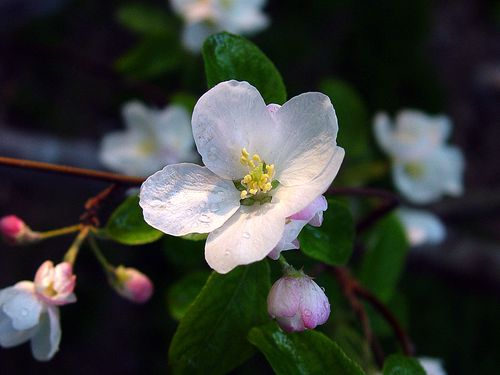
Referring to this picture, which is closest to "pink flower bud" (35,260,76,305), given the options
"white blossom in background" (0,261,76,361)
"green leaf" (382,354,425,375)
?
"white blossom in background" (0,261,76,361)

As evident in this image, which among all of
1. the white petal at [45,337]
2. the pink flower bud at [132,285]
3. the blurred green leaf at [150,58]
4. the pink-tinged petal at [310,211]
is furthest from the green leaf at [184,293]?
the blurred green leaf at [150,58]

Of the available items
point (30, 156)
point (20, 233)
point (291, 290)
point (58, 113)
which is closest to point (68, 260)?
point (20, 233)

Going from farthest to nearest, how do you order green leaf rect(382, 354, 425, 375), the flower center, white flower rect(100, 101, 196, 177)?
white flower rect(100, 101, 196, 177), green leaf rect(382, 354, 425, 375), the flower center

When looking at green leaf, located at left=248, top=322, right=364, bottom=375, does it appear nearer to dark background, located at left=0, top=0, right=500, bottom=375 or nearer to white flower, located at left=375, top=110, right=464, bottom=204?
white flower, located at left=375, top=110, right=464, bottom=204

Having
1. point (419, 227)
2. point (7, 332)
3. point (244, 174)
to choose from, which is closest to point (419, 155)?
point (419, 227)

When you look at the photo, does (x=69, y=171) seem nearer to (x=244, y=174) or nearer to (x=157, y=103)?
(x=244, y=174)

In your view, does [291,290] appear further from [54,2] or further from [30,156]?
[54,2]
